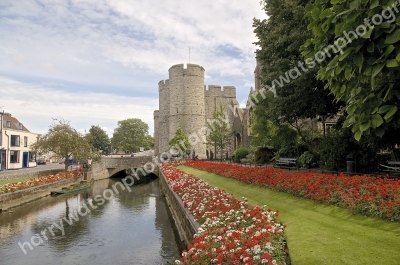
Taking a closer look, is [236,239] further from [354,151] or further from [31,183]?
[31,183]

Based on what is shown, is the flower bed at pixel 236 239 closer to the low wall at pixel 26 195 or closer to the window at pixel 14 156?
the low wall at pixel 26 195

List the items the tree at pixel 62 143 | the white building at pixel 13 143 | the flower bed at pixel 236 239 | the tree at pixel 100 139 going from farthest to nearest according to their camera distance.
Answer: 1. the tree at pixel 100 139
2. the white building at pixel 13 143
3. the tree at pixel 62 143
4. the flower bed at pixel 236 239

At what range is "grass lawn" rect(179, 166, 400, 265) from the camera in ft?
17.8

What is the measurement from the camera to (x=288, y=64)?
48.5 ft

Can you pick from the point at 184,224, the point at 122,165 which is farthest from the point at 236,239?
the point at 122,165

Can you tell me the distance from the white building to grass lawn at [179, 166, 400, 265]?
131 feet

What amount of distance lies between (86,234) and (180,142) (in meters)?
31.2

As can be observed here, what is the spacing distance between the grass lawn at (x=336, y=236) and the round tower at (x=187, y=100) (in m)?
40.2

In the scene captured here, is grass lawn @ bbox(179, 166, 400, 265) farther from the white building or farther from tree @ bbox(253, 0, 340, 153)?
the white building

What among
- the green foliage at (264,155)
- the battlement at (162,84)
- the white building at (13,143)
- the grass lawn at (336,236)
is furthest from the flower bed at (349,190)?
the battlement at (162,84)

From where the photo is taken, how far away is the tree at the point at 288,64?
13.6m

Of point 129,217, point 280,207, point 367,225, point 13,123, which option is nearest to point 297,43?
point 280,207

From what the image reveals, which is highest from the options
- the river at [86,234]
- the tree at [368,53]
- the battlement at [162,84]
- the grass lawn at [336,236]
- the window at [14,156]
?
the battlement at [162,84]

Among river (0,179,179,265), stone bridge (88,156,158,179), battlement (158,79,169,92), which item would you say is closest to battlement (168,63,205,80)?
battlement (158,79,169,92)
